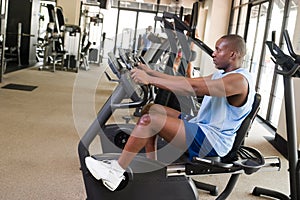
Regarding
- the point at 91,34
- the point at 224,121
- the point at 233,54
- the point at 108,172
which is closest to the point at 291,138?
the point at 224,121

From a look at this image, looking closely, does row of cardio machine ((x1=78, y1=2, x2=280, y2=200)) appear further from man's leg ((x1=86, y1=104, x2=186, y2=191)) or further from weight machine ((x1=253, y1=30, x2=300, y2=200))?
weight machine ((x1=253, y1=30, x2=300, y2=200))

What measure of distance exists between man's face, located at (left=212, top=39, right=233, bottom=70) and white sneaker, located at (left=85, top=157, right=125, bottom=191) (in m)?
0.87

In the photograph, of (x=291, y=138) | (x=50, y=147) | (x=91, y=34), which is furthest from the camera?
(x=91, y=34)

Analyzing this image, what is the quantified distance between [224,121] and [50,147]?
205 cm

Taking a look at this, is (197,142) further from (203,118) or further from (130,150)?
(130,150)

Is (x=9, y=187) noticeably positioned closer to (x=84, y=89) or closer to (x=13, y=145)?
(x=13, y=145)

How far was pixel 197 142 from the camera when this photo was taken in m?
2.05

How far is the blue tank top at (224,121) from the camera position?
2000 millimetres

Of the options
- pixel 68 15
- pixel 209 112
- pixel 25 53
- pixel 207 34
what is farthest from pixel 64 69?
pixel 209 112

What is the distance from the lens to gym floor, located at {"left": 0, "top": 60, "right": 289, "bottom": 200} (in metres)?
2.58

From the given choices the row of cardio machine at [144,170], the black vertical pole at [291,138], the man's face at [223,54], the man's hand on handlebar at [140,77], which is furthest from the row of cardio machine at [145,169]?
the black vertical pole at [291,138]

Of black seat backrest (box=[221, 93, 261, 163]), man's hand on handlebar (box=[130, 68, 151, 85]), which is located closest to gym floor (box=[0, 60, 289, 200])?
black seat backrest (box=[221, 93, 261, 163])

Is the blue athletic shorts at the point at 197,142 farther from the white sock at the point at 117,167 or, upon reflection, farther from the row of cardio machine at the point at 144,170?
the white sock at the point at 117,167

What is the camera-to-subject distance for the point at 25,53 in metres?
9.58
